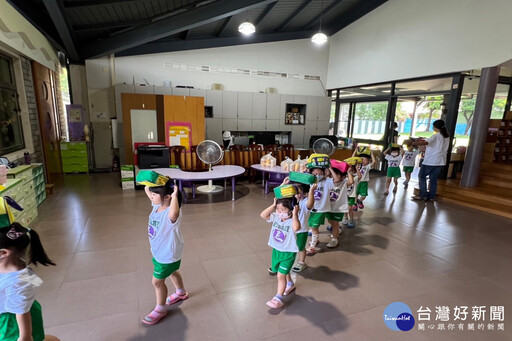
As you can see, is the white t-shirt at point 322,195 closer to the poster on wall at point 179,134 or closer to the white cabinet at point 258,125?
the poster on wall at point 179,134

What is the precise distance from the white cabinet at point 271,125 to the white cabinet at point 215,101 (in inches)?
63.5

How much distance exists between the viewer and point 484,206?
552 centimetres

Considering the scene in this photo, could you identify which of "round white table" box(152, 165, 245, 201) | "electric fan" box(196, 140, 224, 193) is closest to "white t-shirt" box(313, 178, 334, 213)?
"round white table" box(152, 165, 245, 201)

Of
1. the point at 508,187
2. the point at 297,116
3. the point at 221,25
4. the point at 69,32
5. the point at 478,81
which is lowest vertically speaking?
the point at 508,187

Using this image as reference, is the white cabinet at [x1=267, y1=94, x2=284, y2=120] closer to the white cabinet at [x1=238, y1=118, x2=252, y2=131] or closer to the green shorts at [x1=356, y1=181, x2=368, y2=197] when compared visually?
the white cabinet at [x1=238, y1=118, x2=252, y2=131]

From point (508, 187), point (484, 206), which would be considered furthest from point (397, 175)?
point (508, 187)

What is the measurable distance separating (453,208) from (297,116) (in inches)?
211

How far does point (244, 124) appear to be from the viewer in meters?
8.59

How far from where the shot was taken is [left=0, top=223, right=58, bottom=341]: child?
130cm

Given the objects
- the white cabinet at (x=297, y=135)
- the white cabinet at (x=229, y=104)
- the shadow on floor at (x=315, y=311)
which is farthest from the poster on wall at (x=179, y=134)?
the shadow on floor at (x=315, y=311)

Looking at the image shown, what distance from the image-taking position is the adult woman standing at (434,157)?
5750mm

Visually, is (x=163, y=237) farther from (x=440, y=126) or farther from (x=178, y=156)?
(x=440, y=126)

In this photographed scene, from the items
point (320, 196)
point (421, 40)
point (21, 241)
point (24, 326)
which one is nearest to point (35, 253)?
point (21, 241)

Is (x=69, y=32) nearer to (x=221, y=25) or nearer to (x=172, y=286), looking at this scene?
(x=221, y=25)
